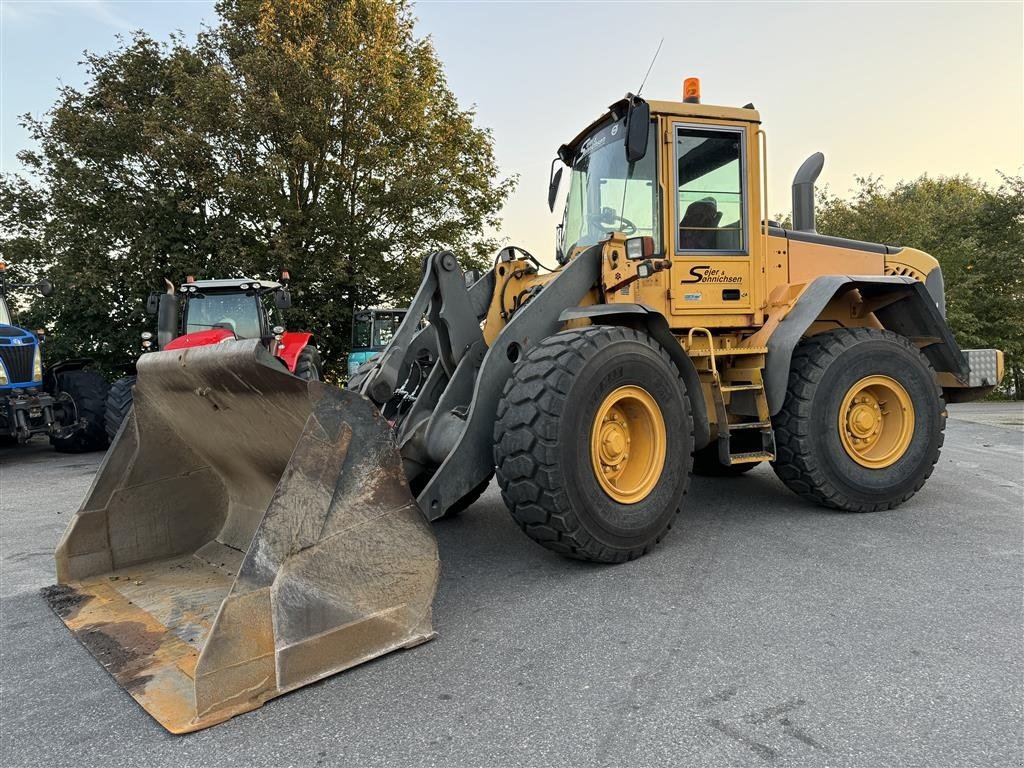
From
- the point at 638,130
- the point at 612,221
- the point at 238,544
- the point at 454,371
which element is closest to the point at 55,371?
the point at 238,544

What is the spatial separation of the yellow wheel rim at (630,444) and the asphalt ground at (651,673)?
0.45 m

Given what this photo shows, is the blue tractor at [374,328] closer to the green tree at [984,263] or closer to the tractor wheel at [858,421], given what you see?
the tractor wheel at [858,421]

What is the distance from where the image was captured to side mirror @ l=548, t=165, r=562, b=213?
17.4ft

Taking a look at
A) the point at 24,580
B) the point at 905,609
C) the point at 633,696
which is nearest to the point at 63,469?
the point at 24,580

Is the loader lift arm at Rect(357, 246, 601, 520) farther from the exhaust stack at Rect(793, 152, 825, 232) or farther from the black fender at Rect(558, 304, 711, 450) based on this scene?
the exhaust stack at Rect(793, 152, 825, 232)

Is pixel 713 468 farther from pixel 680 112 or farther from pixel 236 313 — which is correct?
pixel 236 313

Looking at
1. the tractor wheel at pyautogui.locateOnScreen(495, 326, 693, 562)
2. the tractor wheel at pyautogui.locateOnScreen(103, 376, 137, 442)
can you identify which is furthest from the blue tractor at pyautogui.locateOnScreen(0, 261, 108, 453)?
the tractor wheel at pyautogui.locateOnScreen(495, 326, 693, 562)

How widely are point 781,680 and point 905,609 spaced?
1.03 m

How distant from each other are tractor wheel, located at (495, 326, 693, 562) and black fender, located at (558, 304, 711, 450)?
16cm

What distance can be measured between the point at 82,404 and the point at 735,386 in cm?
968

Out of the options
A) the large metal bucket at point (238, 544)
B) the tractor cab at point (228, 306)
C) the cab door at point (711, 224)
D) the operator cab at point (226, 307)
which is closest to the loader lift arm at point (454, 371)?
the large metal bucket at point (238, 544)

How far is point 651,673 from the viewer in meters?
2.52

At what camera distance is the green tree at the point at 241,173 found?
1570 cm

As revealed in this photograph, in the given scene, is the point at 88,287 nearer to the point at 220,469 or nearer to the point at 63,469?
the point at 63,469
